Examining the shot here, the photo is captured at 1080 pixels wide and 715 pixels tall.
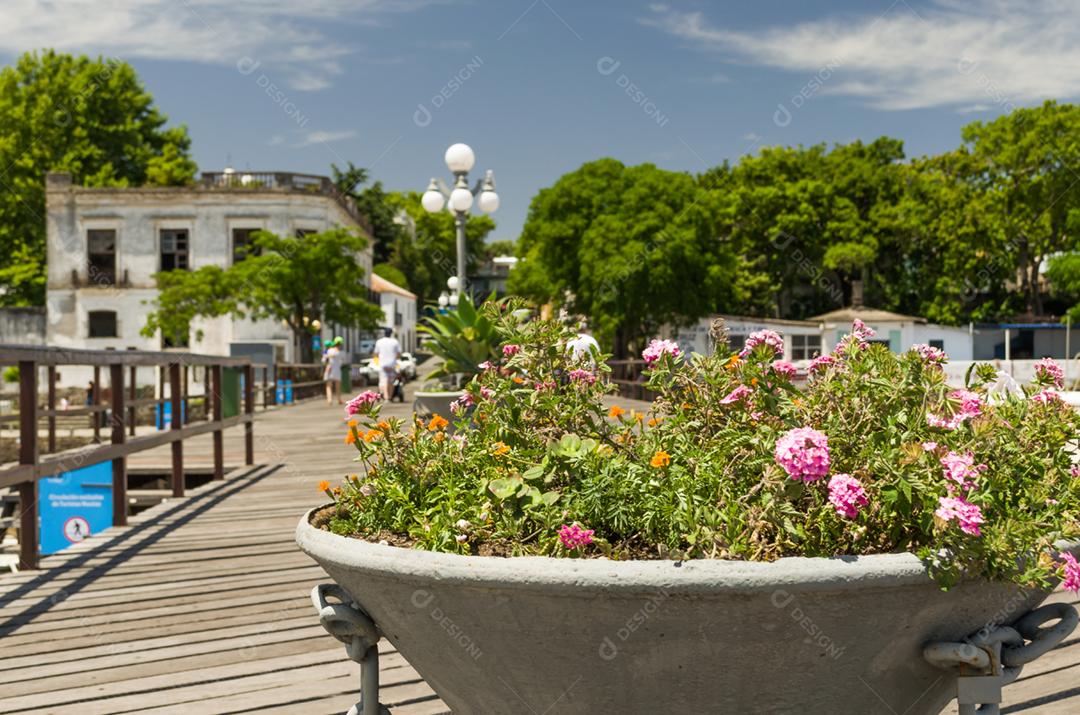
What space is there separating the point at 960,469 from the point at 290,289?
104 ft

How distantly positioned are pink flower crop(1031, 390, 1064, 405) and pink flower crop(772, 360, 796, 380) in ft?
1.81

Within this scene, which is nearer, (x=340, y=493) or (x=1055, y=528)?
(x=1055, y=528)

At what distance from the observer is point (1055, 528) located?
1.93 m

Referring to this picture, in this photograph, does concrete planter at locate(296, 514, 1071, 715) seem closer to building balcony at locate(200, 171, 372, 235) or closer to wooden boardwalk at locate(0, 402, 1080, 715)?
wooden boardwalk at locate(0, 402, 1080, 715)

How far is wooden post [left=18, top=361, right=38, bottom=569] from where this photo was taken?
4859mm

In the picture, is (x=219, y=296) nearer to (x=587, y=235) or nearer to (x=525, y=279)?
(x=525, y=279)

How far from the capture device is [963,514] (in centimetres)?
176

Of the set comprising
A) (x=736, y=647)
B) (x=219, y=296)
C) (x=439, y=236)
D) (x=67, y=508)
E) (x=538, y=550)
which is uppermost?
(x=439, y=236)

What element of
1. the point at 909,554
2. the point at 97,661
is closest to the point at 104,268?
the point at 97,661

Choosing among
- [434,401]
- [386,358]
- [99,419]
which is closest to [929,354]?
[99,419]

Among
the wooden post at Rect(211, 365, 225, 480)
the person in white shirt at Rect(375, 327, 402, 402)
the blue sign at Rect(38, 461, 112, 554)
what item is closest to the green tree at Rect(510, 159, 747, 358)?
the person in white shirt at Rect(375, 327, 402, 402)

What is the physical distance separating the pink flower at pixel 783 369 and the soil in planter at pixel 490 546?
0.58 metres

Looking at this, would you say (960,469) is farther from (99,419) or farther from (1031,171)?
(1031,171)

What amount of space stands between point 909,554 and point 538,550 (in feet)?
2.27
